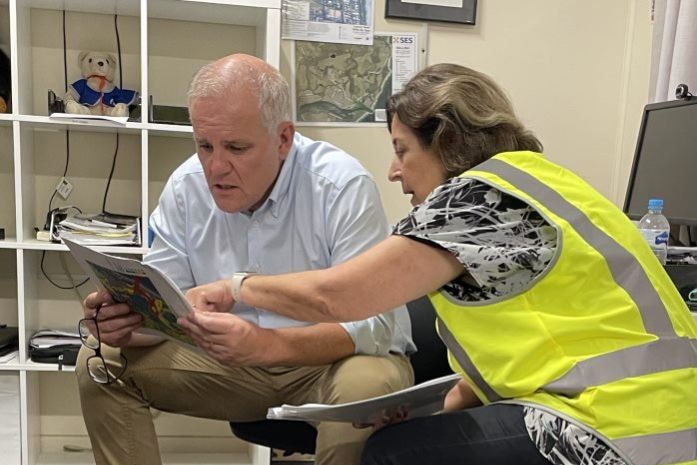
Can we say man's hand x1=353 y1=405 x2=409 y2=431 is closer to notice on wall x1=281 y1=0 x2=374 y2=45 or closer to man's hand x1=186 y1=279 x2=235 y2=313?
man's hand x1=186 y1=279 x2=235 y2=313

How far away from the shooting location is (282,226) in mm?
1422

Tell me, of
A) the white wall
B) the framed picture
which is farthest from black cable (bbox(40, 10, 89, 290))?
the framed picture

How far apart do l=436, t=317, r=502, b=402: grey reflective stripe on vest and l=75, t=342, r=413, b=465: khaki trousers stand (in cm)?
19

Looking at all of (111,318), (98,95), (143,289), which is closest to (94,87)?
(98,95)

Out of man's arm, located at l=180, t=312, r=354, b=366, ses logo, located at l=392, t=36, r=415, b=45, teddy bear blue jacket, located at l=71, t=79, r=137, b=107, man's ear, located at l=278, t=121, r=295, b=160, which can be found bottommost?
man's arm, located at l=180, t=312, r=354, b=366

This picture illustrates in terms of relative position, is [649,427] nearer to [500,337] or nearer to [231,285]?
[500,337]

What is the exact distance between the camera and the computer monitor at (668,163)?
185 centimetres

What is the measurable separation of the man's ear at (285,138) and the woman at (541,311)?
480mm

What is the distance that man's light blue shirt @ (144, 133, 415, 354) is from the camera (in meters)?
1.36

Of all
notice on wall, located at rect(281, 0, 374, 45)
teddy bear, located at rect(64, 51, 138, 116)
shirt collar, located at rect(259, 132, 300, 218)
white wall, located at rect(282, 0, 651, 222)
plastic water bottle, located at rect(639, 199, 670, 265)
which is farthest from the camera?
white wall, located at rect(282, 0, 651, 222)

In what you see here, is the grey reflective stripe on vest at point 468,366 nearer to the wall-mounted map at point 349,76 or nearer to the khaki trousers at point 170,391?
the khaki trousers at point 170,391

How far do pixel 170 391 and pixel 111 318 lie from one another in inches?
7.9

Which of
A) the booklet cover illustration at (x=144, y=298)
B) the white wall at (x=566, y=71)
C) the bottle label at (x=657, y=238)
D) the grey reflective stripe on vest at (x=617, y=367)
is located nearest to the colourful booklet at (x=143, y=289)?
the booklet cover illustration at (x=144, y=298)

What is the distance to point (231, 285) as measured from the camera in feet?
3.79
